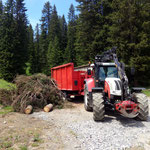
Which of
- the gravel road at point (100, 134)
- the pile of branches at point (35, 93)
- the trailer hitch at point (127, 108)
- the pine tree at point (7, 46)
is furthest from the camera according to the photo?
the pine tree at point (7, 46)

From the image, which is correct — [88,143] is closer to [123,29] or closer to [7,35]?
[123,29]

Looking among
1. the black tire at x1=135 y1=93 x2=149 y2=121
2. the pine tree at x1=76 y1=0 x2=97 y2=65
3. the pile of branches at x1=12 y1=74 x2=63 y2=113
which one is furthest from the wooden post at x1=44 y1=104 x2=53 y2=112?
the pine tree at x1=76 y1=0 x2=97 y2=65

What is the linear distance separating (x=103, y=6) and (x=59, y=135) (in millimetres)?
20886

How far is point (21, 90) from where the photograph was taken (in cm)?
916

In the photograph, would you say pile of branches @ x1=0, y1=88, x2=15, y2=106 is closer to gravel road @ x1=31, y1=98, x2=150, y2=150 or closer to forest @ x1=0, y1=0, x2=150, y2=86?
gravel road @ x1=31, y1=98, x2=150, y2=150

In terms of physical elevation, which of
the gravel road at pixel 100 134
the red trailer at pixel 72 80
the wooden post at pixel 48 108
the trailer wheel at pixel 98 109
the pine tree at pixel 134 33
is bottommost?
the gravel road at pixel 100 134

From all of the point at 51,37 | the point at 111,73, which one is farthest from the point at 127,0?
the point at 51,37

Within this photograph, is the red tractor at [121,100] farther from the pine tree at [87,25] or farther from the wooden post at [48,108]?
the pine tree at [87,25]

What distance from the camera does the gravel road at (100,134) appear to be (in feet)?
13.9

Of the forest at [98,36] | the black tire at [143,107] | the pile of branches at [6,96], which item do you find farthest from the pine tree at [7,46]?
the black tire at [143,107]

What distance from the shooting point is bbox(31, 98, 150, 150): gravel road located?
4234 mm

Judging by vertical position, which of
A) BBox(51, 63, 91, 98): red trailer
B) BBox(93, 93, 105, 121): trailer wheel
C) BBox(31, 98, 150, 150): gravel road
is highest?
BBox(51, 63, 91, 98): red trailer

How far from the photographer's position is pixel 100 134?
497 cm

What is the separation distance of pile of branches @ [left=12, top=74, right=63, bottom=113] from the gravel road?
1.93 metres
